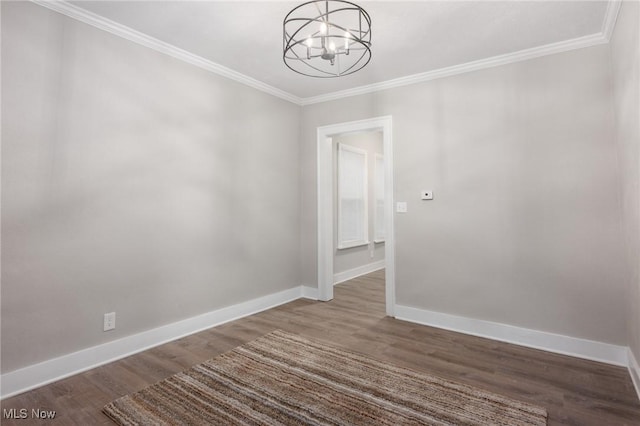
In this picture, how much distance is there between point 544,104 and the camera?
9.36 feet

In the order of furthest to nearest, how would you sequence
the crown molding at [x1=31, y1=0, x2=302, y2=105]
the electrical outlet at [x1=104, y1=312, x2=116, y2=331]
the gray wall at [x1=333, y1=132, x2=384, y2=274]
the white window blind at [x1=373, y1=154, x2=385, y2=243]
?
1. the white window blind at [x1=373, y1=154, x2=385, y2=243]
2. the gray wall at [x1=333, y1=132, x2=384, y2=274]
3. the electrical outlet at [x1=104, y1=312, x2=116, y2=331]
4. the crown molding at [x1=31, y1=0, x2=302, y2=105]

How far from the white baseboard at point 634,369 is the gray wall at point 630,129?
64 millimetres

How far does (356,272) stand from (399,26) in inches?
158

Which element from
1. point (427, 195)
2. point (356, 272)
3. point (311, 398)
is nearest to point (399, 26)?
point (427, 195)

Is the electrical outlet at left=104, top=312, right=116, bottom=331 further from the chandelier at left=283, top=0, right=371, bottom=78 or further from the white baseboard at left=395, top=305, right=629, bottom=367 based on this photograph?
the white baseboard at left=395, top=305, right=629, bottom=367

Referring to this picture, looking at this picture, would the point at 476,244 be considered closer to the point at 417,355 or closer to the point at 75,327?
the point at 417,355

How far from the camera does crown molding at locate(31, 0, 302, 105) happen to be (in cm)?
231

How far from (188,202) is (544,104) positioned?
3.34 metres

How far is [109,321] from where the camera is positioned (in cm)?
254

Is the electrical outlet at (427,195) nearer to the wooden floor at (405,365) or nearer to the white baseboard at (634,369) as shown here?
the wooden floor at (405,365)

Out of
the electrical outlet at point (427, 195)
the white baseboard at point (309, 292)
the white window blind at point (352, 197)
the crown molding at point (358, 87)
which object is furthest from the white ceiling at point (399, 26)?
the white baseboard at point (309, 292)

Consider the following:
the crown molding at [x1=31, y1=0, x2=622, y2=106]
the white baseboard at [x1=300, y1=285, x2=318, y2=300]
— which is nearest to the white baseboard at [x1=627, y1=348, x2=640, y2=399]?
the crown molding at [x1=31, y1=0, x2=622, y2=106]

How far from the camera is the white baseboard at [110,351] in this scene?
210 centimetres

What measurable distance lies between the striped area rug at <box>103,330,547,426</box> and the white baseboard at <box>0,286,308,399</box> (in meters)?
0.62
